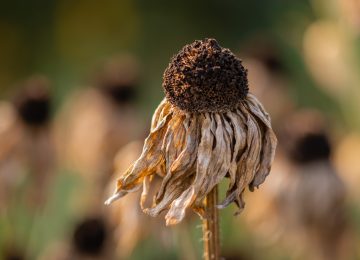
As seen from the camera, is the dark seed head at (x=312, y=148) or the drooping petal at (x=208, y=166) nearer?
the drooping petal at (x=208, y=166)

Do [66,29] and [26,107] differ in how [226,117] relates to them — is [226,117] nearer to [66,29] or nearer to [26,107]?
[26,107]

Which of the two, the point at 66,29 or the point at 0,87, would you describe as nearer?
the point at 0,87

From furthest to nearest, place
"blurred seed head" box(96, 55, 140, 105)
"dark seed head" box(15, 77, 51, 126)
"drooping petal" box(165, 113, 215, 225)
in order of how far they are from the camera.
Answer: "blurred seed head" box(96, 55, 140, 105) → "dark seed head" box(15, 77, 51, 126) → "drooping petal" box(165, 113, 215, 225)

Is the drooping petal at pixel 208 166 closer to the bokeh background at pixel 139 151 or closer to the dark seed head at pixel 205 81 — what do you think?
the dark seed head at pixel 205 81

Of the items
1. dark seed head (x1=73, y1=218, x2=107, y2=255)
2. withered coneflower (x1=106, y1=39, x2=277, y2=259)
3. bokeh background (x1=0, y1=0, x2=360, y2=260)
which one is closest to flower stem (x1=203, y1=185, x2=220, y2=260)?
withered coneflower (x1=106, y1=39, x2=277, y2=259)

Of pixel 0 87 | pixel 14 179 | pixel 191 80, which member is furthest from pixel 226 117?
pixel 0 87

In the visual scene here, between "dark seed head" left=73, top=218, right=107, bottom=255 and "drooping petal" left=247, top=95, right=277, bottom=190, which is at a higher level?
"drooping petal" left=247, top=95, right=277, bottom=190

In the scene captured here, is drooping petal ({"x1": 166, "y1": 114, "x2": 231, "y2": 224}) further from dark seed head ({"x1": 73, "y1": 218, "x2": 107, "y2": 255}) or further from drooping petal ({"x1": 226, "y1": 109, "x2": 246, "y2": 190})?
dark seed head ({"x1": 73, "y1": 218, "x2": 107, "y2": 255})

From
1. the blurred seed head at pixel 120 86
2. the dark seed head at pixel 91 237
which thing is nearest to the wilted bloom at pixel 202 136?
the dark seed head at pixel 91 237
